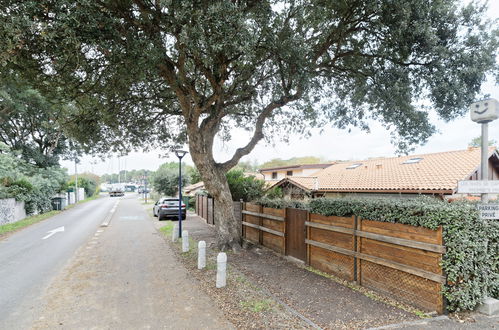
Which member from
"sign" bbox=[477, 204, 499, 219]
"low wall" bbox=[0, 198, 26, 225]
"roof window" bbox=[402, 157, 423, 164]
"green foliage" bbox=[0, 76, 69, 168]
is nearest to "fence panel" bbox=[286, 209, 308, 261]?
"sign" bbox=[477, 204, 499, 219]

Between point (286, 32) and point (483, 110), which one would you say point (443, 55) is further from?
point (286, 32)

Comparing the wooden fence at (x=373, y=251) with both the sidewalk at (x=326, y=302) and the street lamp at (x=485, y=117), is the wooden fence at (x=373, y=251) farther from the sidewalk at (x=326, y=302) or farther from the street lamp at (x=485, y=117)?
the street lamp at (x=485, y=117)

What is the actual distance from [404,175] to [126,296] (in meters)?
15.3

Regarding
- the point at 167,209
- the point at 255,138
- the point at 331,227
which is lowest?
the point at 167,209

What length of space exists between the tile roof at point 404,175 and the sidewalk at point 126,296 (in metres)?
11.6

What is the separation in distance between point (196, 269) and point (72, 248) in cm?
541

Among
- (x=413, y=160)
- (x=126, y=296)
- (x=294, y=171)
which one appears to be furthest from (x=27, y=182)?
(x=413, y=160)

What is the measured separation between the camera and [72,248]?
954 cm

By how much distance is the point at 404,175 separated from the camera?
15.5 m

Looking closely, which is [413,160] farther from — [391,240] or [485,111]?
[391,240]

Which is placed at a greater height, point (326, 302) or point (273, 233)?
point (273, 233)

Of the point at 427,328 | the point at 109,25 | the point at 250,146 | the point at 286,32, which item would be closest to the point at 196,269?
the point at 250,146

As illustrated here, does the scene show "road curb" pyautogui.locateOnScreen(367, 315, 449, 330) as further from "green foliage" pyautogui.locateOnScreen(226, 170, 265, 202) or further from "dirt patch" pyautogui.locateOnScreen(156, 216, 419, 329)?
"green foliage" pyautogui.locateOnScreen(226, 170, 265, 202)

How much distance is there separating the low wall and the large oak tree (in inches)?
391
